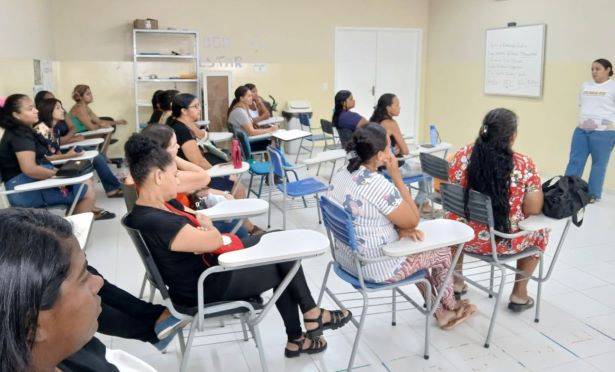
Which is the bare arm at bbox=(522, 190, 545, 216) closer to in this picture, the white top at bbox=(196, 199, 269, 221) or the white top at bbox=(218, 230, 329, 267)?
the white top at bbox=(218, 230, 329, 267)

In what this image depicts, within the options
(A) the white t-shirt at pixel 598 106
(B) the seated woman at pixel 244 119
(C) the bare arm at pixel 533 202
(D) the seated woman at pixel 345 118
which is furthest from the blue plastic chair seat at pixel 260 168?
(A) the white t-shirt at pixel 598 106

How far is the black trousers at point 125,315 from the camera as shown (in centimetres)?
192

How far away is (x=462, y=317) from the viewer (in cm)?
276

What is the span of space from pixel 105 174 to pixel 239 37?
370cm

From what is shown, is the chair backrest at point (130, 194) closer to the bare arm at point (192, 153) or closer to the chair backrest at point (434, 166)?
the bare arm at point (192, 153)

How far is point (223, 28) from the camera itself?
26.7 ft

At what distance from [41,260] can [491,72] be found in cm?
758

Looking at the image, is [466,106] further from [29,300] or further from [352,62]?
[29,300]

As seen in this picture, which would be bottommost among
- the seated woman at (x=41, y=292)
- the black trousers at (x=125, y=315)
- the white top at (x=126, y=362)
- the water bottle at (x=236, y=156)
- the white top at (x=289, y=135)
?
the black trousers at (x=125, y=315)

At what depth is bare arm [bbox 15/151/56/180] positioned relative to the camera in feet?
11.8

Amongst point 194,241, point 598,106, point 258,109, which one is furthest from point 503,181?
point 258,109

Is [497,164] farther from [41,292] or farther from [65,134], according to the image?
[65,134]

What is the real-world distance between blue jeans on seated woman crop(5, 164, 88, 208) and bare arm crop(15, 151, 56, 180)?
0.25 feet

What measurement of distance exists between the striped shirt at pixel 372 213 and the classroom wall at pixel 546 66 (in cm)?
449
